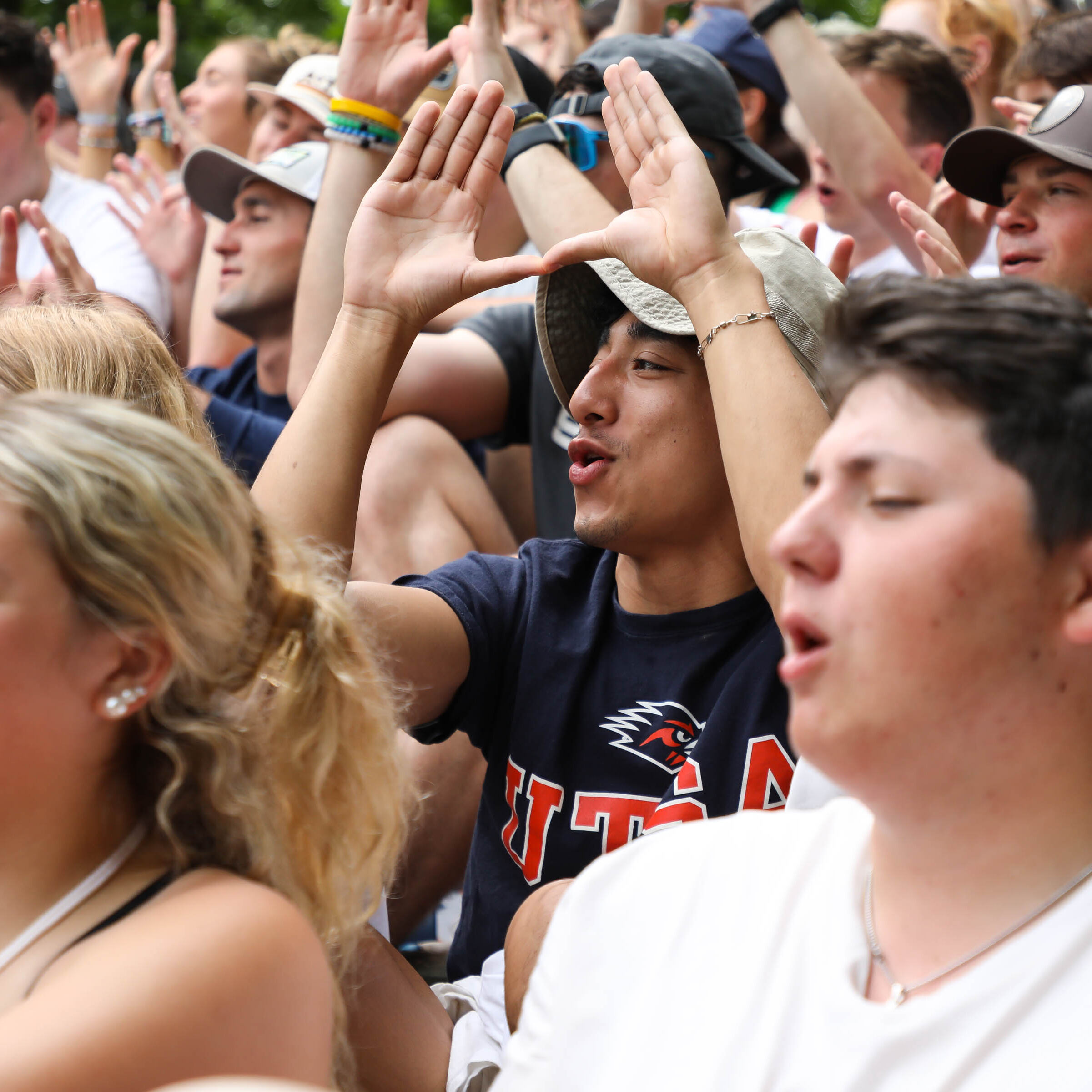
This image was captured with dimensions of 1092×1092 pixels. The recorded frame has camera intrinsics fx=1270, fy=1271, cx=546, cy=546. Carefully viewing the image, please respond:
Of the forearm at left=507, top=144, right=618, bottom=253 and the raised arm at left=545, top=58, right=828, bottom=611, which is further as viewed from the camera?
the forearm at left=507, top=144, right=618, bottom=253

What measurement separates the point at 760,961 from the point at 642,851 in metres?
0.19

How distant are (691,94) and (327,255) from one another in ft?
3.20

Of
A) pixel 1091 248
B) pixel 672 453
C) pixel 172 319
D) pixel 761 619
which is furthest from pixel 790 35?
pixel 172 319

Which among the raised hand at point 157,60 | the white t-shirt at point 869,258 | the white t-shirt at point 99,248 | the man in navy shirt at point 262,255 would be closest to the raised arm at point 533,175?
the white t-shirt at point 869,258

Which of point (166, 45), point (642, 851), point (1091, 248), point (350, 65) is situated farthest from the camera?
point (166, 45)

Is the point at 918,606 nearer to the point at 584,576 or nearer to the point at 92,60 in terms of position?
the point at 584,576

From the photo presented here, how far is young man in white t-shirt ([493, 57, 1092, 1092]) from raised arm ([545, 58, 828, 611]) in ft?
1.69

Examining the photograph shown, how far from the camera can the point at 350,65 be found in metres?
2.67

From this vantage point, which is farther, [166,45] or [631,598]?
[166,45]

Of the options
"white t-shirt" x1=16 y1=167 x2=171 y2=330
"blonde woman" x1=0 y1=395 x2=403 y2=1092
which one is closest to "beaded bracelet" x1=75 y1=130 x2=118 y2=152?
"white t-shirt" x1=16 y1=167 x2=171 y2=330

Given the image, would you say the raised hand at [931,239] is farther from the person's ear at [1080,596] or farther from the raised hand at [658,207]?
the person's ear at [1080,596]

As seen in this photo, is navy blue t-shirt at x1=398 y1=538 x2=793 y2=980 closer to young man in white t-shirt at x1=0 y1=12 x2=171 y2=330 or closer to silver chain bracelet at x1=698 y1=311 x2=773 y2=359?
silver chain bracelet at x1=698 y1=311 x2=773 y2=359

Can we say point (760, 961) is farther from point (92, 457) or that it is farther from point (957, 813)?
point (92, 457)

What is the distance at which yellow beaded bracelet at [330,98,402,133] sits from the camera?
2660mm
